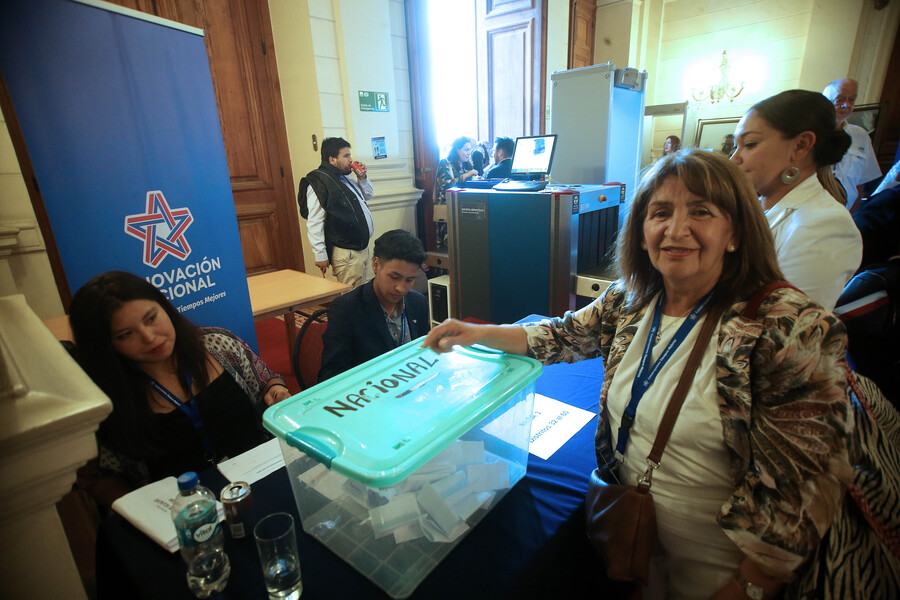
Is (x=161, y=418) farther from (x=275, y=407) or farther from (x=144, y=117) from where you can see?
(x=144, y=117)

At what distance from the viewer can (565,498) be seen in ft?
3.08

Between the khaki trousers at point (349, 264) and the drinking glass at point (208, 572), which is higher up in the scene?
the drinking glass at point (208, 572)

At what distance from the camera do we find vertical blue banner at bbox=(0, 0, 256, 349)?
142 cm

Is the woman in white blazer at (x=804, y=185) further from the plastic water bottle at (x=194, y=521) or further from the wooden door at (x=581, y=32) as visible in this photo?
the wooden door at (x=581, y=32)

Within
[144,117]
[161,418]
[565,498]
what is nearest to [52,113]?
[144,117]

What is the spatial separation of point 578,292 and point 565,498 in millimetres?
1930

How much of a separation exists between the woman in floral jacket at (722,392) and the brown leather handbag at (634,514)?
0.07 ft

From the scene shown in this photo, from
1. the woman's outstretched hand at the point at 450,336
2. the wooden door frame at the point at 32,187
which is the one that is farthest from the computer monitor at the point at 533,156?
the wooden door frame at the point at 32,187

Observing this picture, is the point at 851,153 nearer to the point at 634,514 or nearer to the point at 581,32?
the point at 581,32

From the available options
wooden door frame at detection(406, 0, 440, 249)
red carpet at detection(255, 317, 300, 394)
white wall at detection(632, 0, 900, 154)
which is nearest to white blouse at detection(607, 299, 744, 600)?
red carpet at detection(255, 317, 300, 394)

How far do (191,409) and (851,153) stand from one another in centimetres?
423

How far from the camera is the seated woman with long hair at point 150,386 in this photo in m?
1.17

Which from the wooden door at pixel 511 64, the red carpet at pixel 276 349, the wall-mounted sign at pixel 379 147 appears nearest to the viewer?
the red carpet at pixel 276 349

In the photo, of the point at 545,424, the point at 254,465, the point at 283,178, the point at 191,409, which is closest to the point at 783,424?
the point at 545,424
